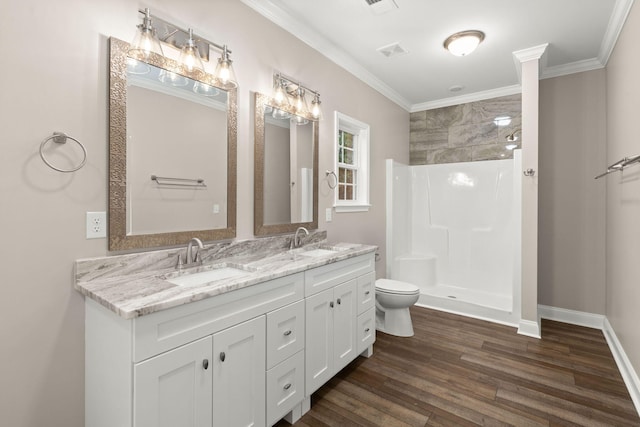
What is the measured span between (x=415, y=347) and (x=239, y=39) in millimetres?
2755

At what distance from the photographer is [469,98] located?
4004mm

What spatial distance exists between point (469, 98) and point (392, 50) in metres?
1.68

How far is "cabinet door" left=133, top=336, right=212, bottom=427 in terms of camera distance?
3.61 feet

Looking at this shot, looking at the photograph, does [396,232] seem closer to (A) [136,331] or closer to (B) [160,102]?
(B) [160,102]

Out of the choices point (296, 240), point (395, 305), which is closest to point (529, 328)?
point (395, 305)

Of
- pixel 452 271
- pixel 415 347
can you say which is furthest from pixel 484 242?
pixel 415 347

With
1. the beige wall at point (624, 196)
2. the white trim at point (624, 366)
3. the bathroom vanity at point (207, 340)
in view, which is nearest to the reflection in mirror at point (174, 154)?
the bathroom vanity at point (207, 340)

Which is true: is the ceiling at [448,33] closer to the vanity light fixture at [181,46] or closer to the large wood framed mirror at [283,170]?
the vanity light fixture at [181,46]

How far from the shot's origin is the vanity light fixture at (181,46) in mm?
1513

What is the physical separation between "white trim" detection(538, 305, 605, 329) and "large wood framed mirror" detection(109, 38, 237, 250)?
348 cm

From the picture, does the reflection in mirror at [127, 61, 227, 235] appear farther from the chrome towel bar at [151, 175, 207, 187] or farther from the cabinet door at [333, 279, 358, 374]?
the cabinet door at [333, 279, 358, 374]

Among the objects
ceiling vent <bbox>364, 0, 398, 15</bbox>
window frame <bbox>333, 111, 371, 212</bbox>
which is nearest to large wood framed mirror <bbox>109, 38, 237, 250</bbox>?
ceiling vent <bbox>364, 0, 398, 15</bbox>

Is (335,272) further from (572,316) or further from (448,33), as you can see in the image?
(572,316)

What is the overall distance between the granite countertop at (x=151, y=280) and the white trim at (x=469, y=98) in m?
3.27
